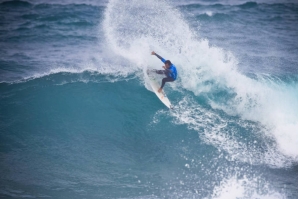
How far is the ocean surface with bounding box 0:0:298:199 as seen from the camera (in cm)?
878

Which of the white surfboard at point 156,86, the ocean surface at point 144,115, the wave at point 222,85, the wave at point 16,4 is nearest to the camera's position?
the ocean surface at point 144,115

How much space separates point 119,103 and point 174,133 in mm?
2952

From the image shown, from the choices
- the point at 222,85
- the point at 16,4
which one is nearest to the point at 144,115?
the point at 222,85

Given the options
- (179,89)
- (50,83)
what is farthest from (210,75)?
(50,83)

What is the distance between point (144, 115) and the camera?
11.6 metres

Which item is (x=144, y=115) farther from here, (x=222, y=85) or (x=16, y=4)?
(x=16, y=4)

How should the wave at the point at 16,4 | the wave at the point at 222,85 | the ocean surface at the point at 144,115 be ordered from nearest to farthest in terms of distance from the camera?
the ocean surface at the point at 144,115
the wave at the point at 222,85
the wave at the point at 16,4

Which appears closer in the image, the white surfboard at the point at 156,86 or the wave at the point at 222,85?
the wave at the point at 222,85

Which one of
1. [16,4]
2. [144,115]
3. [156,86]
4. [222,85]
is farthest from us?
[16,4]

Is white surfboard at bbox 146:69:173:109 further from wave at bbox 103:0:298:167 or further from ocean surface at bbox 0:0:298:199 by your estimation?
wave at bbox 103:0:298:167

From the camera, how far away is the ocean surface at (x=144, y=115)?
878cm

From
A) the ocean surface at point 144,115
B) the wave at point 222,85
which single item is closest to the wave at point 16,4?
the ocean surface at point 144,115

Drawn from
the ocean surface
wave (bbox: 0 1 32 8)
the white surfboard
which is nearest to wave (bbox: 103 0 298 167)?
the ocean surface

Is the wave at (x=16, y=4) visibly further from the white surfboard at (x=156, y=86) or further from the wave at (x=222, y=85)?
the white surfboard at (x=156, y=86)
